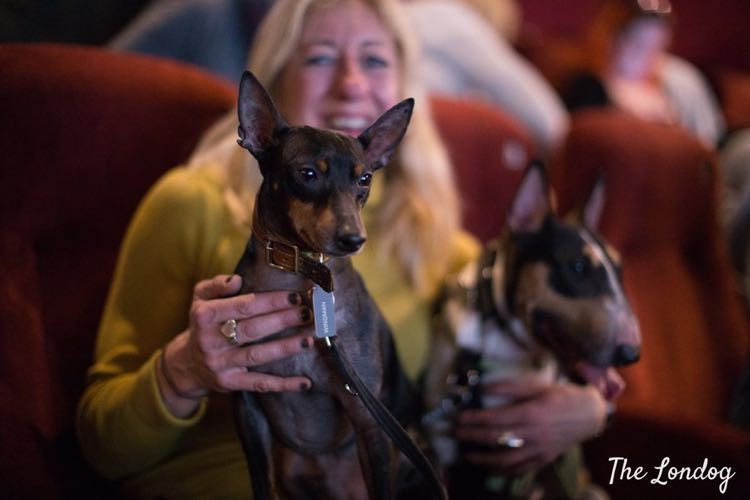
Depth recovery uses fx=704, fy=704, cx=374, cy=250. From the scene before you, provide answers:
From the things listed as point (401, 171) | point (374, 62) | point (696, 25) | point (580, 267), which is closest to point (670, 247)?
point (580, 267)

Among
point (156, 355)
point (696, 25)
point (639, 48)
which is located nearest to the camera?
point (156, 355)

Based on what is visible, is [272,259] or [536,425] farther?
[536,425]

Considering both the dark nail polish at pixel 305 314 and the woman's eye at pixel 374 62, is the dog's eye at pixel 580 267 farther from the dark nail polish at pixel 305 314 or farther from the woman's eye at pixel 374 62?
the dark nail polish at pixel 305 314

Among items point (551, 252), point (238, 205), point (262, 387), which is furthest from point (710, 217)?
point (262, 387)

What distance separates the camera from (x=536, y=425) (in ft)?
3.51

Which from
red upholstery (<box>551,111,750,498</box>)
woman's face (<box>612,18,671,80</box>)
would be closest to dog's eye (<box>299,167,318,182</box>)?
red upholstery (<box>551,111,750,498</box>)

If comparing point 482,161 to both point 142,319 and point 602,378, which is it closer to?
point 602,378

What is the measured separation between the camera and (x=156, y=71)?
1187mm

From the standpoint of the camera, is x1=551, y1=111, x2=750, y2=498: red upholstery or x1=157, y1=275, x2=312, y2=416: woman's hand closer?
x1=157, y1=275, x2=312, y2=416: woman's hand

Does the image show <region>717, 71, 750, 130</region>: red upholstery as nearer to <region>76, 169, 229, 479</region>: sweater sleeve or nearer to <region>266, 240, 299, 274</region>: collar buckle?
<region>76, 169, 229, 479</region>: sweater sleeve

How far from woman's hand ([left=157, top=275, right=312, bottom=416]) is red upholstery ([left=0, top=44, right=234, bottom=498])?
0.99 feet

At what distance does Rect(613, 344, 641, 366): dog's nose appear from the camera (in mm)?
958

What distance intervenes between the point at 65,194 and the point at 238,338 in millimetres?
519

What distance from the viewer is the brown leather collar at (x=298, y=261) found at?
0.64 metres
